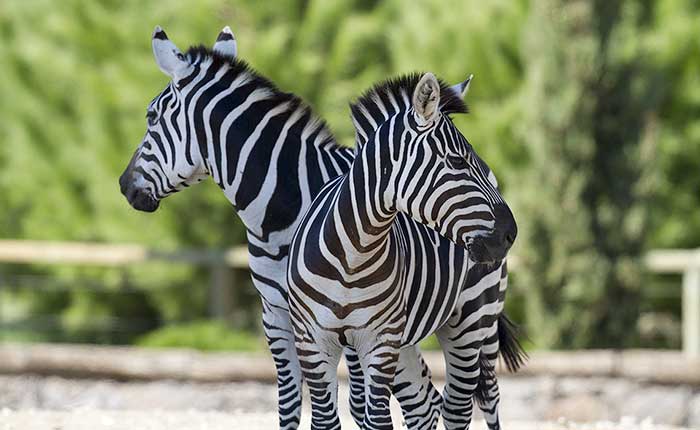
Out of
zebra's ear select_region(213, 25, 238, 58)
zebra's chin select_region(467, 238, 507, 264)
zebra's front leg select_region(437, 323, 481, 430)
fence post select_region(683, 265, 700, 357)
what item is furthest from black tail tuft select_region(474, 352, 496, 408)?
fence post select_region(683, 265, 700, 357)

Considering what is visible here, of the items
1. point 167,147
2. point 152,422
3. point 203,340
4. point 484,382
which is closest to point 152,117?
point 167,147

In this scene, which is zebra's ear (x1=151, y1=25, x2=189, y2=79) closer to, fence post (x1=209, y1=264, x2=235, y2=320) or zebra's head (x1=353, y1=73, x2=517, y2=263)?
zebra's head (x1=353, y1=73, x2=517, y2=263)

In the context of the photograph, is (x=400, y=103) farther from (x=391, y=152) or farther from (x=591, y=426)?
(x=591, y=426)

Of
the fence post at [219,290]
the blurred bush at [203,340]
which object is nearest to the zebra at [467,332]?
the blurred bush at [203,340]

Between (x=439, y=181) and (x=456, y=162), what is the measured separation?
0.10m

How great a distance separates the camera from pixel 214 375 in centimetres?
843

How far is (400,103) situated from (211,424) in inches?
114

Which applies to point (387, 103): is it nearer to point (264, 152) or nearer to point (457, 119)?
point (264, 152)

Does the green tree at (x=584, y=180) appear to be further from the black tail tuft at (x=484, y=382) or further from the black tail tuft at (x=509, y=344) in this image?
the black tail tuft at (x=484, y=382)

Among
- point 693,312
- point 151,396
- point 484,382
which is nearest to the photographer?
point 484,382

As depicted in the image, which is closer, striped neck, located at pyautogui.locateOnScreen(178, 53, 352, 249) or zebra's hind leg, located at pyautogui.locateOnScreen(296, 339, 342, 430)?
zebra's hind leg, located at pyautogui.locateOnScreen(296, 339, 342, 430)

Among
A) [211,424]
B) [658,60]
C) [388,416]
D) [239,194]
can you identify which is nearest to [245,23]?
[658,60]

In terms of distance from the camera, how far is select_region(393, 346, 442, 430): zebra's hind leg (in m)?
5.14

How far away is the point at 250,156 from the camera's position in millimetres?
4855
